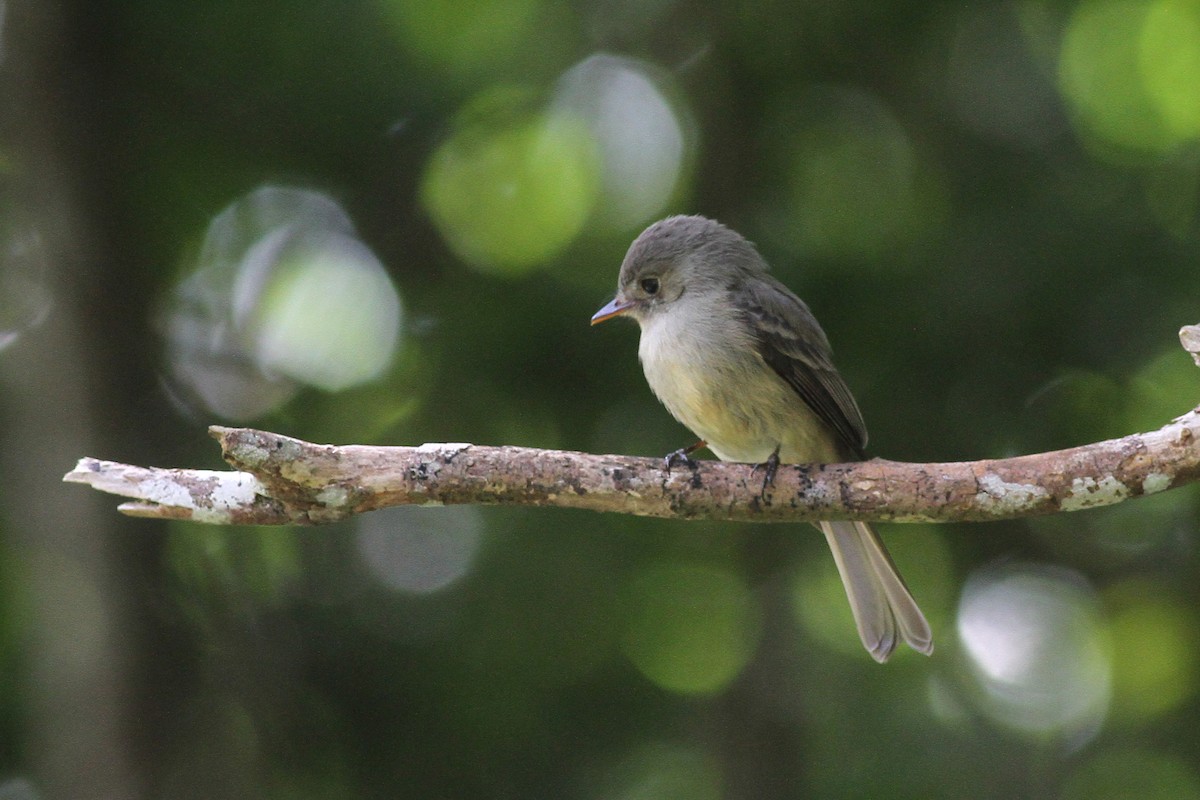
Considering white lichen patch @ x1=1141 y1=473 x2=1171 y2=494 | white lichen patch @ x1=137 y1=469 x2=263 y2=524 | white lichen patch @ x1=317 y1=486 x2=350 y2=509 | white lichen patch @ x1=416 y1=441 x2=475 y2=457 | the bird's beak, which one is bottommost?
white lichen patch @ x1=137 y1=469 x2=263 y2=524

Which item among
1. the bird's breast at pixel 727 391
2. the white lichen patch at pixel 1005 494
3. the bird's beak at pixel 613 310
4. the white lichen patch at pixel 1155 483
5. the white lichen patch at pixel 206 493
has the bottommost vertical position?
the white lichen patch at pixel 206 493

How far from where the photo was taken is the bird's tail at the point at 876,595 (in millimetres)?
4324

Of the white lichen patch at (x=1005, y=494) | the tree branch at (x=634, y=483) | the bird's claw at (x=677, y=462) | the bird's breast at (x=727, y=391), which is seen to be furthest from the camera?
the bird's breast at (x=727, y=391)

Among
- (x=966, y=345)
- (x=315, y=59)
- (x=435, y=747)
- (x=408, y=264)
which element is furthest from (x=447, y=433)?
(x=966, y=345)

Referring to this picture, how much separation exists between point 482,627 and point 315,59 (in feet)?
8.61

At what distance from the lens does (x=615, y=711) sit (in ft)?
16.7

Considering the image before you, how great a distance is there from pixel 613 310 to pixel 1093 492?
81.8 inches

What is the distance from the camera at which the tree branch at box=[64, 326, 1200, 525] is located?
3.14m

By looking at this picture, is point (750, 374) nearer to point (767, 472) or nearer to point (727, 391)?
point (727, 391)

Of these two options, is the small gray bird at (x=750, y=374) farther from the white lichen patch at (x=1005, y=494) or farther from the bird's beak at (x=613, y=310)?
the white lichen patch at (x=1005, y=494)

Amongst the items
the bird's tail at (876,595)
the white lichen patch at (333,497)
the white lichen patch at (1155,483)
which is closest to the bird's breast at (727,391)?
the bird's tail at (876,595)

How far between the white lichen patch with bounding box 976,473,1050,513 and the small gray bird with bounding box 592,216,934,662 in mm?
989

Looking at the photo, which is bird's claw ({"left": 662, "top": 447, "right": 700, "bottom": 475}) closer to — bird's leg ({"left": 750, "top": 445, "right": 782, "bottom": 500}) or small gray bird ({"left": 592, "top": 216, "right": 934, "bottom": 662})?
bird's leg ({"left": 750, "top": 445, "right": 782, "bottom": 500})

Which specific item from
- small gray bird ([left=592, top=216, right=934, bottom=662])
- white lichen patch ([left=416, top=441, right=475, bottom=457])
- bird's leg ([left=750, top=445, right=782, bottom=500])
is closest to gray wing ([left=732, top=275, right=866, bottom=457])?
small gray bird ([left=592, top=216, right=934, bottom=662])
